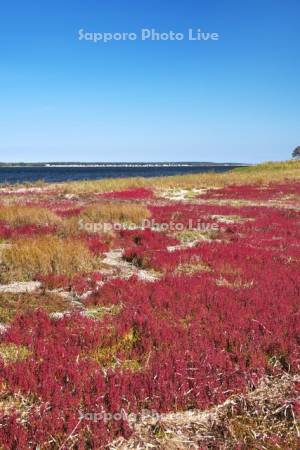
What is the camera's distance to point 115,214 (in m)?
19.6

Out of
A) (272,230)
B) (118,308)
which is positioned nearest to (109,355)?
(118,308)

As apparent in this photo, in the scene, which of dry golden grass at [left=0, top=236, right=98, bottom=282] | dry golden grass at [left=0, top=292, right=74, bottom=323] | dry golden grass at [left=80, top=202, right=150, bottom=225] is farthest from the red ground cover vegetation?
dry golden grass at [left=80, top=202, right=150, bottom=225]

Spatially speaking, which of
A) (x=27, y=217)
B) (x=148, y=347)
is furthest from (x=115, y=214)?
(x=148, y=347)

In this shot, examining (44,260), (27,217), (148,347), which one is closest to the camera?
(148,347)

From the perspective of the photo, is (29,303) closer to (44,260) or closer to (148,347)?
(44,260)

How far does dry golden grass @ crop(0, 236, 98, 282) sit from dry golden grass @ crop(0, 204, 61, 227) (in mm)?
5927

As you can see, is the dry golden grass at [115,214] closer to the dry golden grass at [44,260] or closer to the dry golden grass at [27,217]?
the dry golden grass at [27,217]

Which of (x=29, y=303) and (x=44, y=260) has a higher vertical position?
(x=44, y=260)

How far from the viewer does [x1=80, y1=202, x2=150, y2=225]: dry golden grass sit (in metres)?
18.9

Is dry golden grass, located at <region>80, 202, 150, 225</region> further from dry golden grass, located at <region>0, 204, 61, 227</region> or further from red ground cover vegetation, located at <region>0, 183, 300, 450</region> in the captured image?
red ground cover vegetation, located at <region>0, 183, 300, 450</region>

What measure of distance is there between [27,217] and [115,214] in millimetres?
3925

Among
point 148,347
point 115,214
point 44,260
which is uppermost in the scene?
point 115,214

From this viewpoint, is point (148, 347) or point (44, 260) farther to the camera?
point (44, 260)

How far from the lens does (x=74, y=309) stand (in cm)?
802
